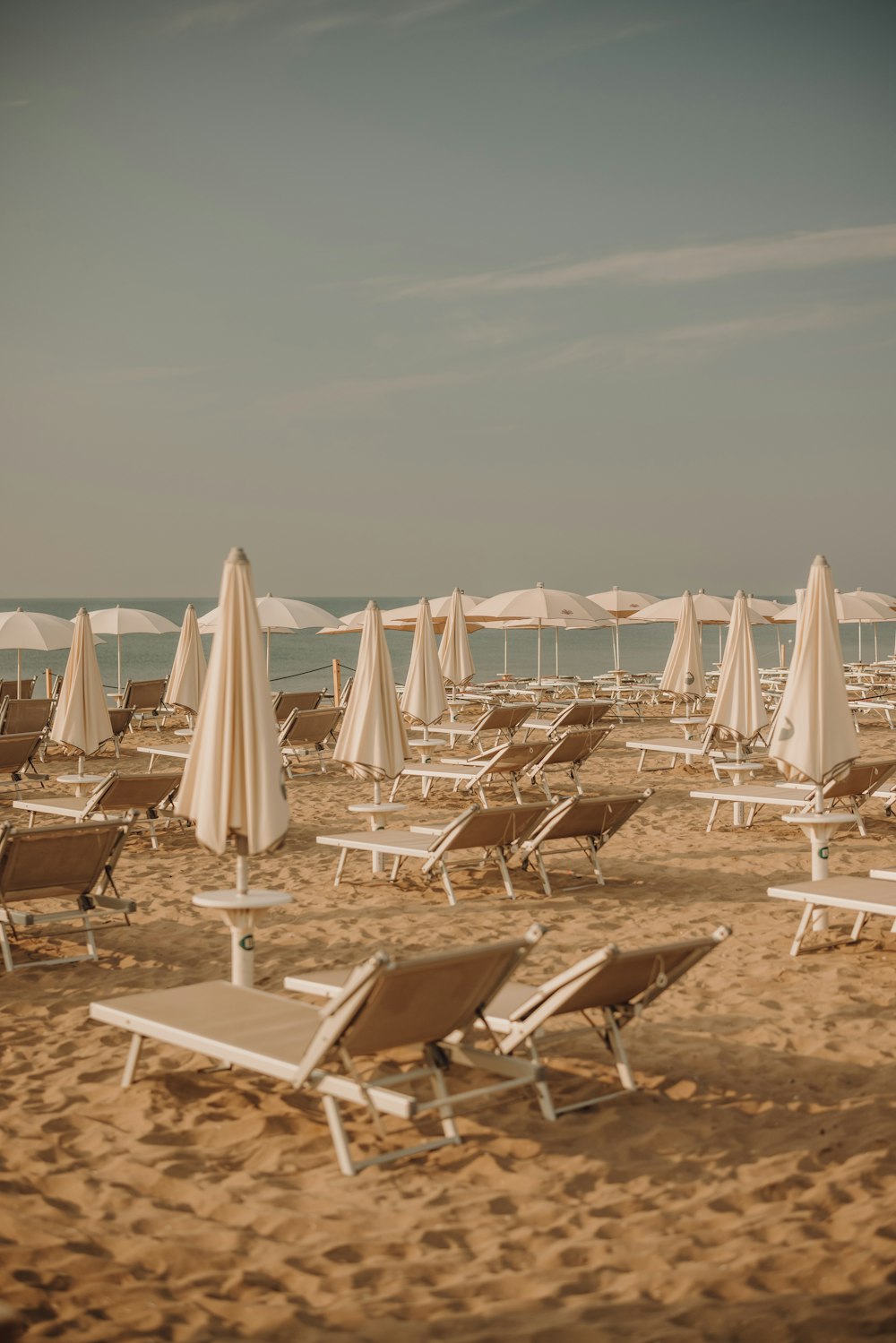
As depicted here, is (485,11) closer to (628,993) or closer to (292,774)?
(292,774)

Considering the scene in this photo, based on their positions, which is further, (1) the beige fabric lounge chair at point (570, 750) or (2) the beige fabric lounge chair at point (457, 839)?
(1) the beige fabric lounge chair at point (570, 750)

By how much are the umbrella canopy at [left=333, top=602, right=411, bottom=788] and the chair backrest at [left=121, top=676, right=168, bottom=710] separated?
9670mm

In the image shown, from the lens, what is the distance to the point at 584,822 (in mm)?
8133

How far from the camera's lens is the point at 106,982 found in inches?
242

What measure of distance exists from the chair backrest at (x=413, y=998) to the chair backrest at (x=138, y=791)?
5.13 meters

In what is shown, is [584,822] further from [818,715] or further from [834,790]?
[834,790]

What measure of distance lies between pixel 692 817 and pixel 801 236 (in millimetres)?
31811

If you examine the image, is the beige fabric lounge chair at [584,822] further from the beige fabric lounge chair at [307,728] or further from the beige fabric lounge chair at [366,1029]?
the beige fabric lounge chair at [307,728]

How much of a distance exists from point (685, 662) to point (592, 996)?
1131 centimetres

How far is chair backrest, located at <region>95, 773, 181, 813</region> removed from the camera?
8.95 m

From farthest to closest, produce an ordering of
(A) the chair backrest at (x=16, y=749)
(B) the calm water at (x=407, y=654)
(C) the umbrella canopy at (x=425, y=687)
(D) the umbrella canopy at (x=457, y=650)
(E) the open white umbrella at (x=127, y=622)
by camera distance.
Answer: (B) the calm water at (x=407, y=654)
(E) the open white umbrella at (x=127, y=622)
(D) the umbrella canopy at (x=457, y=650)
(C) the umbrella canopy at (x=425, y=687)
(A) the chair backrest at (x=16, y=749)

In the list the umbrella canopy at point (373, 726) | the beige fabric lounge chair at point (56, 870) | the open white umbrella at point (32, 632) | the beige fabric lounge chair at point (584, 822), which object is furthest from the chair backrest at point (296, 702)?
the beige fabric lounge chair at point (56, 870)

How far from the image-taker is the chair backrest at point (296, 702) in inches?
639

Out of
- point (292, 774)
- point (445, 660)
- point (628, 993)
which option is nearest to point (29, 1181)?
point (628, 993)
